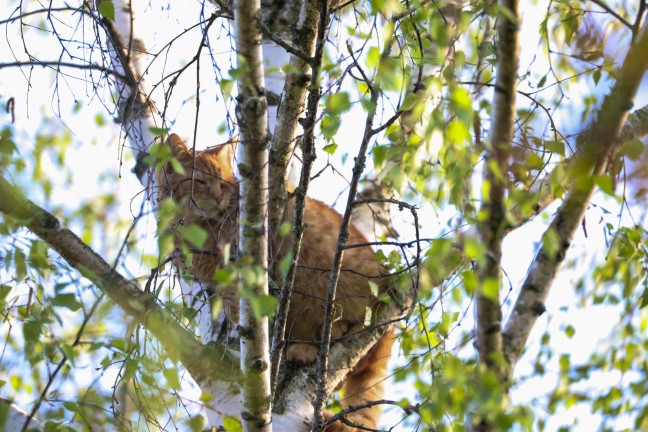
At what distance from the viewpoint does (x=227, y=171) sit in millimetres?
4227

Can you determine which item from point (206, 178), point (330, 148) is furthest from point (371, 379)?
point (330, 148)

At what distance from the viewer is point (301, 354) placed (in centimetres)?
292

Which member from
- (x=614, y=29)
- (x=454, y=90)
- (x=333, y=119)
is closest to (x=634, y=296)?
(x=614, y=29)

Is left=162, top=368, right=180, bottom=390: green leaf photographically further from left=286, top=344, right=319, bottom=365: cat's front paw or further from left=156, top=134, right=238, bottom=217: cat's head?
left=156, top=134, right=238, bottom=217: cat's head

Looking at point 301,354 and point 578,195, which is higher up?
point 301,354

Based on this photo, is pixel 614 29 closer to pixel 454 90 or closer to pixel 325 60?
pixel 325 60

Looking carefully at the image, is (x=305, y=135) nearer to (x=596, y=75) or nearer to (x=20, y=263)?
(x=20, y=263)

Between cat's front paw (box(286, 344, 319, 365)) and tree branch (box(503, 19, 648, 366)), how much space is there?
4.34 feet

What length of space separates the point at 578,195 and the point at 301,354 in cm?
153

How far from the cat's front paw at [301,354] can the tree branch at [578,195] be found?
1.32 meters

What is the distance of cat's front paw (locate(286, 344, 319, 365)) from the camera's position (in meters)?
2.91

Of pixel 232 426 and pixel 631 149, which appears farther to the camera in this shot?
pixel 232 426

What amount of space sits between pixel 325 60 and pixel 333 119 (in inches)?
23.8

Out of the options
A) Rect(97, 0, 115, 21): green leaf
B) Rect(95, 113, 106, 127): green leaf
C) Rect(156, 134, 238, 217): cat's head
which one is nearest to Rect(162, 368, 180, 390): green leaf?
Rect(97, 0, 115, 21): green leaf
